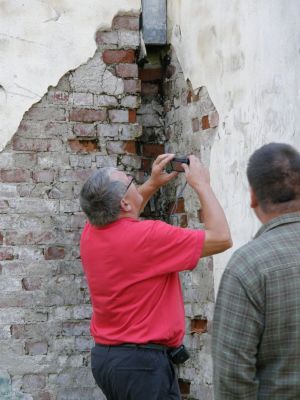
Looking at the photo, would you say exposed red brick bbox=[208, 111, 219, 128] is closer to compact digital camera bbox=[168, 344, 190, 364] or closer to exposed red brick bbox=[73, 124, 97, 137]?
exposed red brick bbox=[73, 124, 97, 137]

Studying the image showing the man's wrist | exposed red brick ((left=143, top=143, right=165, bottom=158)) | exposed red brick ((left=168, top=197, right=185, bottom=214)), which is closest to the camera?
the man's wrist

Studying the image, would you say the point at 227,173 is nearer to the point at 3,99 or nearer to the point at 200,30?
the point at 200,30

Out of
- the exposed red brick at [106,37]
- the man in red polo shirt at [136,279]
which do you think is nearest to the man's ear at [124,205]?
the man in red polo shirt at [136,279]

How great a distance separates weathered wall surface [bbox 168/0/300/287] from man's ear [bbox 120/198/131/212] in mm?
752

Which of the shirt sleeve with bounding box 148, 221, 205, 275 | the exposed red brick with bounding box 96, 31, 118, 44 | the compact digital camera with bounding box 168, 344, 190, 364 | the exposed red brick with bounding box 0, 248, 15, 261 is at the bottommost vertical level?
the compact digital camera with bounding box 168, 344, 190, 364

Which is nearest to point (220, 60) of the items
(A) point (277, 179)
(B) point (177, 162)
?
(B) point (177, 162)

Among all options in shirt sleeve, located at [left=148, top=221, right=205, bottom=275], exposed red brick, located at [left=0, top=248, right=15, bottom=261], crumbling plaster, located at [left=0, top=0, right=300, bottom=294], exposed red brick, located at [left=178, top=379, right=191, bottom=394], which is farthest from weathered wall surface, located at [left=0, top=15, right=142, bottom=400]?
shirt sleeve, located at [left=148, top=221, right=205, bottom=275]

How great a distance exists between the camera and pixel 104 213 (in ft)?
10.2

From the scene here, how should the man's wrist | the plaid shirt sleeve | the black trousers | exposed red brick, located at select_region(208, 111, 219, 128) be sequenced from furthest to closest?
exposed red brick, located at select_region(208, 111, 219, 128), the man's wrist, the black trousers, the plaid shirt sleeve

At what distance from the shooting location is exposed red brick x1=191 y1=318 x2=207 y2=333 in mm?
4090

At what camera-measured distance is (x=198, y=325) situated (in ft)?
13.6

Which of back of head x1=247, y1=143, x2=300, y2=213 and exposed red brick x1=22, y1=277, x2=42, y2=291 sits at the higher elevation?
back of head x1=247, y1=143, x2=300, y2=213

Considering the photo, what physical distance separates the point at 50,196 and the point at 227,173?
37.6 inches

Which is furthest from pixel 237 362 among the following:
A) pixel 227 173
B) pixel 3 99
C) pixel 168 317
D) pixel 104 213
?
pixel 3 99
